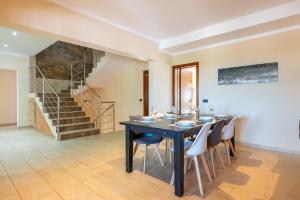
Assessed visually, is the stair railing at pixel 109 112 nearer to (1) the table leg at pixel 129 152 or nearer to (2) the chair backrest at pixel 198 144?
(1) the table leg at pixel 129 152

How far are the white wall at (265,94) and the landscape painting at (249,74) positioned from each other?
0.09 meters

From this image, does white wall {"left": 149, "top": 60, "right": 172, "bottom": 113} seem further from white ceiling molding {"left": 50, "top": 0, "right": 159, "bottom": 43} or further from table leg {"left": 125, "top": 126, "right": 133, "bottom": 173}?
table leg {"left": 125, "top": 126, "right": 133, "bottom": 173}

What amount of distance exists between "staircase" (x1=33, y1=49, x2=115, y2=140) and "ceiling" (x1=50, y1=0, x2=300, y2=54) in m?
2.28

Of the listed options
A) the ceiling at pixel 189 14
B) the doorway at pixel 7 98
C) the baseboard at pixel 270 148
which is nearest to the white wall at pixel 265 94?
the baseboard at pixel 270 148

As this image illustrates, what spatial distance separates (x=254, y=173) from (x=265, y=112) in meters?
1.75

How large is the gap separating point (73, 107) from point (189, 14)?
15.7ft

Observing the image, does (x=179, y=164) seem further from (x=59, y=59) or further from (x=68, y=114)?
(x=59, y=59)

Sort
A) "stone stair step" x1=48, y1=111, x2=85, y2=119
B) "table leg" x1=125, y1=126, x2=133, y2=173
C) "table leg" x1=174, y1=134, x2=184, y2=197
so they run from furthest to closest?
"stone stair step" x1=48, y1=111, x2=85, y2=119 < "table leg" x1=125, y1=126, x2=133, y2=173 < "table leg" x1=174, y1=134, x2=184, y2=197

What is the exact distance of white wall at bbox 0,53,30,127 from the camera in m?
6.72

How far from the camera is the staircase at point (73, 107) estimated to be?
5.19 m

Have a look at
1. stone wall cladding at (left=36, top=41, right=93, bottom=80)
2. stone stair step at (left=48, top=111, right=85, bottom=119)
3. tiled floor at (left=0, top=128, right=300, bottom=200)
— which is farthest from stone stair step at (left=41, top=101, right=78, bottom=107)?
tiled floor at (left=0, top=128, right=300, bottom=200)

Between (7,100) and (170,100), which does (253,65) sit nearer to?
(170,100)

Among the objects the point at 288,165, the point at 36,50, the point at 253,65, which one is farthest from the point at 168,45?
the point at 36,50

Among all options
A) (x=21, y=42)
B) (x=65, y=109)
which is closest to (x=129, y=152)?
(x=65, y=109)
